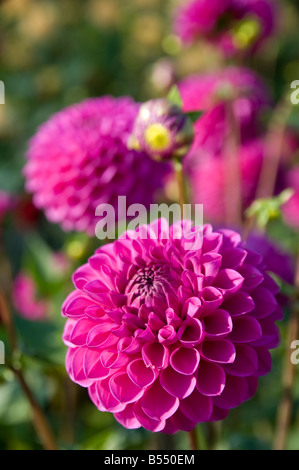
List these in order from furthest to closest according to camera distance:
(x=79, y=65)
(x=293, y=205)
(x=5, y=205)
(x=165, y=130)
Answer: (x=79, y=65), (x=293, y=205), (x=5, y=205), (x=165, y=130)

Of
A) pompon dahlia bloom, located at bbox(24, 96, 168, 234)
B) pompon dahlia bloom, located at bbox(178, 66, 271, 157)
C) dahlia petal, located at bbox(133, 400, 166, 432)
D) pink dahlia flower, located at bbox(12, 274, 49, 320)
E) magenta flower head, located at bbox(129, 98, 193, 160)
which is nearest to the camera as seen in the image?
dahlia petal, located at bbox(133, 400, 166, 432)

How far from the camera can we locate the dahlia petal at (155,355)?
0.38 meters

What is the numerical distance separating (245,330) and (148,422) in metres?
0.09

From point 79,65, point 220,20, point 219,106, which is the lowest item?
point 219,106

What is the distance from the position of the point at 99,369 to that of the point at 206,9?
668mm

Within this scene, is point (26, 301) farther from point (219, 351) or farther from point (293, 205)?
point (219, 351)

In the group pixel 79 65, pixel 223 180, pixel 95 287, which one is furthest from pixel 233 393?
pixel 79 65

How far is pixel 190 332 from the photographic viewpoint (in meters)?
0.40

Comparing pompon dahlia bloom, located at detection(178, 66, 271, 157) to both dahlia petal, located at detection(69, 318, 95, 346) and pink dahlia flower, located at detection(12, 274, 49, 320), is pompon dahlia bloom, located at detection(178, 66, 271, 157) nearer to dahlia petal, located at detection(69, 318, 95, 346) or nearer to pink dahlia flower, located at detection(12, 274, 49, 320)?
pink dahlia flower, located at detection(12, 274, 49, 320)

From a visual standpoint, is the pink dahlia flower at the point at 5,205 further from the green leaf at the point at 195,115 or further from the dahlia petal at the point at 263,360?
the dahlia petal at the point at 263,360

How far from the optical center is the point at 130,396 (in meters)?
0.38

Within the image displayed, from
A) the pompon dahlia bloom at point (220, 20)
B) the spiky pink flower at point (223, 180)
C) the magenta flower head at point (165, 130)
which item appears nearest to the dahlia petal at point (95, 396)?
the magenta flower head at point (165, 130)

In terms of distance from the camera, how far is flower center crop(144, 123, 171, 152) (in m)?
0.48

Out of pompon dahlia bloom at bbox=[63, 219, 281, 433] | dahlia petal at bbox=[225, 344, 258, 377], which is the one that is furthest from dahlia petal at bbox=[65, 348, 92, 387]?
dahlia petal at bbox=[225, 344, 258, 377]
